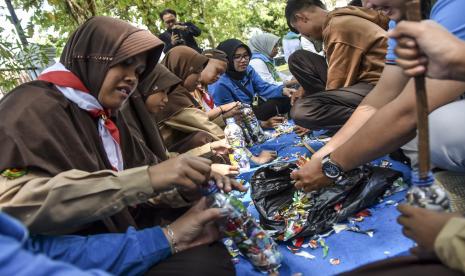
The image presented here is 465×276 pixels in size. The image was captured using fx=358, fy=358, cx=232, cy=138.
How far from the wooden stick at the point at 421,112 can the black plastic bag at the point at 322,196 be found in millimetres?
1043

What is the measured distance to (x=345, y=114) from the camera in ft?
10.6

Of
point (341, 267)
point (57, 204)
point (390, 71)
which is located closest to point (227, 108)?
point (390, 71)

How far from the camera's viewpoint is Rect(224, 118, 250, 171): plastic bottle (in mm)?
3686

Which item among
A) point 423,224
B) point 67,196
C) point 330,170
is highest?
point 67,196

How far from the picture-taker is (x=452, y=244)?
36.2 inches

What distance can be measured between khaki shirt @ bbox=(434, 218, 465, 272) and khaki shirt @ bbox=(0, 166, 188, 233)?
3.27 feet

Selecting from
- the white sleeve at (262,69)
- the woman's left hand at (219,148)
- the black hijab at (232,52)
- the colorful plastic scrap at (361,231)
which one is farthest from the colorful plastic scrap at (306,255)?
the white sleeve at (262,69)

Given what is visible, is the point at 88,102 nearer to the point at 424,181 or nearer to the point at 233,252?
the point at 233,252

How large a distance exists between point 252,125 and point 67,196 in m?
3.42

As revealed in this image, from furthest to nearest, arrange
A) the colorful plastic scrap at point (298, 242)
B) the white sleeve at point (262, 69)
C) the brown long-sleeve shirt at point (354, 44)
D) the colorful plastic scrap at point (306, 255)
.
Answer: the white sleeve at point (262, 69) < the brown long-sleeve shirt at point (354, 44) < the colorful plastic scrap at point (298, 242) < the colorful plastic scrap at point (306, 255)

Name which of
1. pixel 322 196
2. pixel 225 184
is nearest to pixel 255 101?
pixel 322 196

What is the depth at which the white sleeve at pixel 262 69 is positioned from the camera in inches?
236

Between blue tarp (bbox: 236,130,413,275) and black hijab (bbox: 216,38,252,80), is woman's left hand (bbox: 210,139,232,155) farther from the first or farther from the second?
black hijab (bbox: 216,38,252,80)

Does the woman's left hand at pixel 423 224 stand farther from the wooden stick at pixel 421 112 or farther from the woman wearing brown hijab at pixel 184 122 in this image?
the woman wearing brown hijab at pixel 184 122
